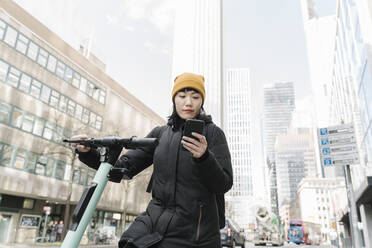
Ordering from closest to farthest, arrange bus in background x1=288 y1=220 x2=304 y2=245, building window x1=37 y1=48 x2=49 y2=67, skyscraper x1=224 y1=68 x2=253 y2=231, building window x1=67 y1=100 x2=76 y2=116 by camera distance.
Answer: building window x1=37 y1=48 x2=49 y2=67, building window x1=67 y1=100 x2=76 y2=116, bus in background x1=288 y1=220 x2=304 y2=245, skyscraper x1=224 y1=68 x2=253 y2=231

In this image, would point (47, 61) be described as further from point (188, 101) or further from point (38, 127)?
point (188, 101)

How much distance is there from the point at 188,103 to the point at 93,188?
701 mm

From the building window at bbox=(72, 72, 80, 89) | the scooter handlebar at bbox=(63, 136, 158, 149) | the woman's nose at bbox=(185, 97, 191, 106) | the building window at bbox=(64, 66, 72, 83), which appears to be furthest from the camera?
the building window at bbox=(72, 72, 80, 89)

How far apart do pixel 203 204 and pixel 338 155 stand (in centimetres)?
779

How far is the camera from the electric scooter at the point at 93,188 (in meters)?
1.14

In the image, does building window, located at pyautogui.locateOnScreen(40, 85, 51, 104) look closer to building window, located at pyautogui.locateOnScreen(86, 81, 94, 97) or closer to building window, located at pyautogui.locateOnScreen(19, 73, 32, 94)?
building window, located at pyautogui.locateOnScreen(19, 73, 32, 94)

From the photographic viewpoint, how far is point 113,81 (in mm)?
33000

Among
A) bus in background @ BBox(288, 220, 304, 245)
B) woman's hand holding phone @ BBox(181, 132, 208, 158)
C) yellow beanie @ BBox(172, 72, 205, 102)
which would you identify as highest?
yellow beanie @ BBox(172, 72, 205, 102)

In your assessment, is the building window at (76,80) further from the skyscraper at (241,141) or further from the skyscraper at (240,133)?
the skyscraper at (241,141)

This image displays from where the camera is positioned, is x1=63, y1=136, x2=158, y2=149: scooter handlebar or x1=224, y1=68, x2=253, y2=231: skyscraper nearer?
x1=63, y1=136, x2=158, y2=149: scooter handlebar

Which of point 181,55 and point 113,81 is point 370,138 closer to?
point 113,81

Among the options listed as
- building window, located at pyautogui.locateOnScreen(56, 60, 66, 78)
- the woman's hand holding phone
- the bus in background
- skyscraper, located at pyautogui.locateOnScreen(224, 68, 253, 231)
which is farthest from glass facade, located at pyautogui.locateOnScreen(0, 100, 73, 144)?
skyscraper, located at pyautogui.locateOnScreen(224, 68, 253, 231)

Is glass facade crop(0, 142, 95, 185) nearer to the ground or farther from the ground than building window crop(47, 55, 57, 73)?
nearer to the ground

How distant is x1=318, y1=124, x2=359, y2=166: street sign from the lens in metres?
7.75
